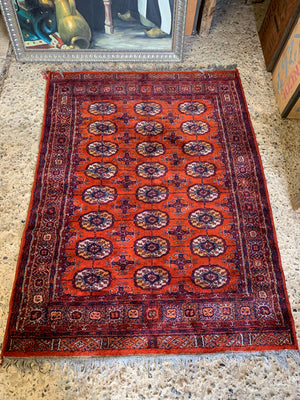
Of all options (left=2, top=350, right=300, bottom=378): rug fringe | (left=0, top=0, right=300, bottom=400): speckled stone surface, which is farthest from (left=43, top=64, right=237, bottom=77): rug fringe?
(left=2, top=350, right=300, bottom=378): rug fringe

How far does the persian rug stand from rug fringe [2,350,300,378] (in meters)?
0.03

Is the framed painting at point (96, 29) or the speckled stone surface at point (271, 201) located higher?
the framed painting at point (96, 29)

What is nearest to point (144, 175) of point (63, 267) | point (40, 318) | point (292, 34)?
point (63, 267)

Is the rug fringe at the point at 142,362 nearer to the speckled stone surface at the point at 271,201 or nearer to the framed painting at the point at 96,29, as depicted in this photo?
the speckled stone surface at the point at 271,201

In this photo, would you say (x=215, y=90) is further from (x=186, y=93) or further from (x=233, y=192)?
(x=233, y=192)

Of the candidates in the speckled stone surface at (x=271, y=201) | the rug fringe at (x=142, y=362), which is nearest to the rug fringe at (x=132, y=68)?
the speckled stone surface at (x=271, y=201)

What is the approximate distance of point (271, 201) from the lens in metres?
2.48

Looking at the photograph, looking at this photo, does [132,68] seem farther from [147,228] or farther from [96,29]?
[147,228]

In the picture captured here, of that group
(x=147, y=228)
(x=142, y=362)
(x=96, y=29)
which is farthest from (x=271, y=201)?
(x=96, y=29)

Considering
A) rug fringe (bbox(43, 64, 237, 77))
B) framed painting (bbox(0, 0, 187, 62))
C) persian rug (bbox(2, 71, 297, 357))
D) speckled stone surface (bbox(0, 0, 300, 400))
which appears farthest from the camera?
rug fringe (bbox(43, 64, 237, 77))

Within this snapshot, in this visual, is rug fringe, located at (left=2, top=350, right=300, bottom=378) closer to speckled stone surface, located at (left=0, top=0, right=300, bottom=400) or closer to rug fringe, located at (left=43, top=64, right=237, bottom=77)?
speckled stone surface, located at (left=0, top=0, right=300, bottom=400)

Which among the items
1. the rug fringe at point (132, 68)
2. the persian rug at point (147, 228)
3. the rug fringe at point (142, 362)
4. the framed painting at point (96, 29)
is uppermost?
the framed painting at point (96, 29)

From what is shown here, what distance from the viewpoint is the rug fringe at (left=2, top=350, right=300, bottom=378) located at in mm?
1949

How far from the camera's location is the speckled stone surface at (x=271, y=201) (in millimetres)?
1906
